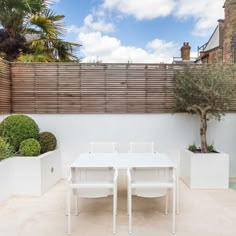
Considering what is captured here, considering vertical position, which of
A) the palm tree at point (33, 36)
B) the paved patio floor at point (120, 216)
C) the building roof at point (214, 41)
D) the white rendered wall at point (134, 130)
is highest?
the building roof at point (214, 41)

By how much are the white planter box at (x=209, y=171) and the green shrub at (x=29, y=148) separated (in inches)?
113

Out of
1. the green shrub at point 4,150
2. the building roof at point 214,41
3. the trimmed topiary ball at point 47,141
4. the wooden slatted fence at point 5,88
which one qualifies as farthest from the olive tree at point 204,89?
the building roof at point 214,41

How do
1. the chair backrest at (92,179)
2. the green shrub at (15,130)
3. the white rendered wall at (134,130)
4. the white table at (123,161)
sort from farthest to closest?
the white rendered wall at (134,130) < the green shrub at (15,130) < the white table at (123,161) < the chair backrest at (92,179)

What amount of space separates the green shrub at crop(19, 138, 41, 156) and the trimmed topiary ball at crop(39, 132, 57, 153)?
46 cm

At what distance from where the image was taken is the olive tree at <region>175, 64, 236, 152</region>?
4.64 meters

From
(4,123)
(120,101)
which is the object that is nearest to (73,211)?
(4,123)

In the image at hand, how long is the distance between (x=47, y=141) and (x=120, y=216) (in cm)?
233

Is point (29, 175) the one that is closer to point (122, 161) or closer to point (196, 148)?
point (122, 161)

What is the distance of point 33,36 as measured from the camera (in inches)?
294

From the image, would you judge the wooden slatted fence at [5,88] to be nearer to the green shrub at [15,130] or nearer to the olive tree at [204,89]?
the green shrub at [15,130]

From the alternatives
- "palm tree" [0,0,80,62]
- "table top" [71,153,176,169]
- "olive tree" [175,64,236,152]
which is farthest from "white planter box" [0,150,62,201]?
"palm tree" [0,0,80,62]

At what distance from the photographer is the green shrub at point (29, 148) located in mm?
4445

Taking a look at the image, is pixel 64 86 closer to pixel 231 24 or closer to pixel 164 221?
pixel 164 221

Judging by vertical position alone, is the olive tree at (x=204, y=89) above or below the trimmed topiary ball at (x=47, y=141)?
above
